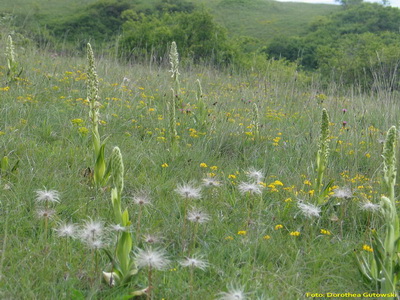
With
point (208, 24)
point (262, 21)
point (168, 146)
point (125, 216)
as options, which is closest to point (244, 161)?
point (168, 146)

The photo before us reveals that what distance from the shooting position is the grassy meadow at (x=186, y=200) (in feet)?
7.01

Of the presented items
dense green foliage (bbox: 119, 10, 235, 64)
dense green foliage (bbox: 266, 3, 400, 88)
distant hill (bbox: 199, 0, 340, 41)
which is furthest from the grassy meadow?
distant hill (bbox: 199, 0, 340, 41)

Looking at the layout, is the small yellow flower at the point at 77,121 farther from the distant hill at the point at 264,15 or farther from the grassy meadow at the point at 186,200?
the distant hill at the point at 264,15

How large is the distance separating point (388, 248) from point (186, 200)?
42.9 inches

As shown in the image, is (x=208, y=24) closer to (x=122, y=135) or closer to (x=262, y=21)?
(x=122, y=135)

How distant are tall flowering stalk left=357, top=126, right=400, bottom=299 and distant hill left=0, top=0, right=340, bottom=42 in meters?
33.2

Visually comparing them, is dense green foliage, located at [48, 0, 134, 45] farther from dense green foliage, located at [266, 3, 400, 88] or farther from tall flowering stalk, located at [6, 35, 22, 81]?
tall flowering stalk, located at [6, 35, 22, 81]

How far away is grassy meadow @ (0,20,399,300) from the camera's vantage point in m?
2.14

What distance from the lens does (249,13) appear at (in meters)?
45.4

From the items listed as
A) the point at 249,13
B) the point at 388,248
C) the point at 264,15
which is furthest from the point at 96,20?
the point at 388,248

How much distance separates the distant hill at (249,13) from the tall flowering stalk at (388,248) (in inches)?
1309

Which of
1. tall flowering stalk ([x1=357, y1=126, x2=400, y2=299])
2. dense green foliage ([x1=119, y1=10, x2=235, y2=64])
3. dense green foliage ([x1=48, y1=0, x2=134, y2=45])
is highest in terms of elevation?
tall flowering stalk ([x1=357, y1=126, x2=400, y2=299])

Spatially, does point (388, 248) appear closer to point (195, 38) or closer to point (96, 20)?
point (195, 38)

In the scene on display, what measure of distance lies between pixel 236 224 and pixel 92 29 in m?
32.6
